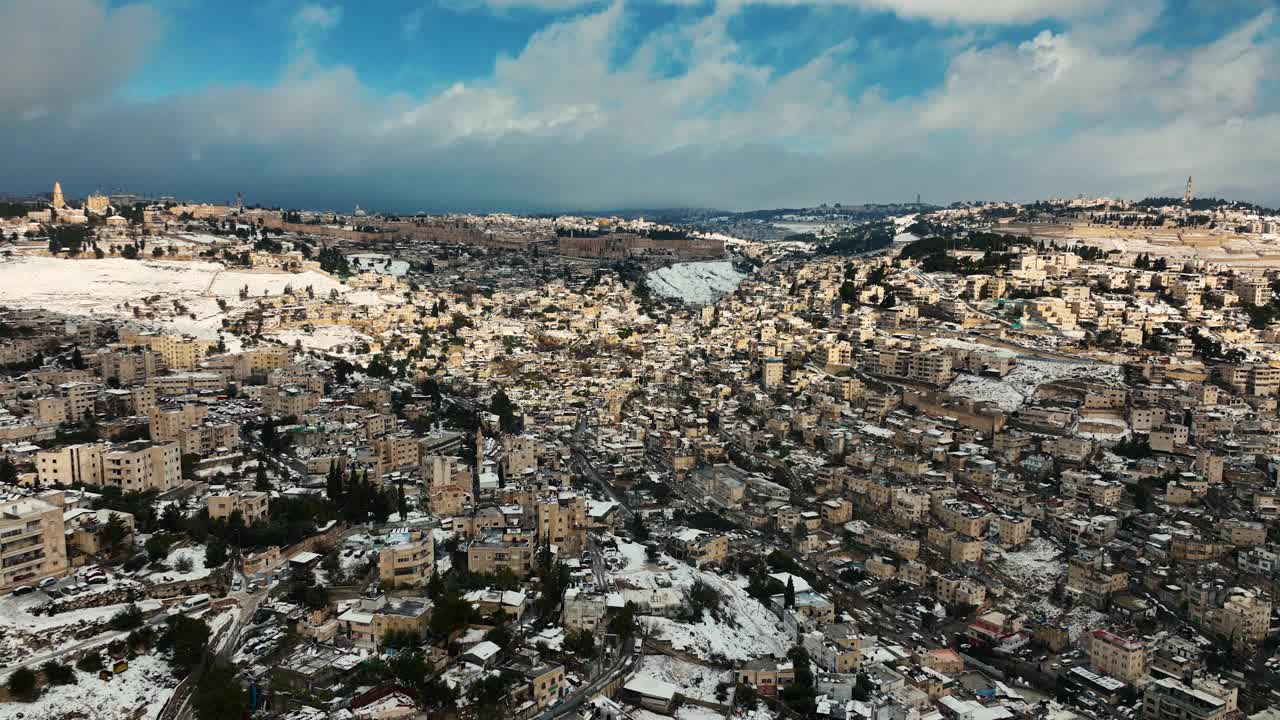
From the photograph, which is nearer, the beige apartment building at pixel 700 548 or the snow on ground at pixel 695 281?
the beige apartment building at pixel 700 548

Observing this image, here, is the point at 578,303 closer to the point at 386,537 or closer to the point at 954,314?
the point at 954,314

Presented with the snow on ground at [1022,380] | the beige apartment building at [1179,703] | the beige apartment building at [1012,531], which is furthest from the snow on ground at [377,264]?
the beige apartment building at [1179,703]

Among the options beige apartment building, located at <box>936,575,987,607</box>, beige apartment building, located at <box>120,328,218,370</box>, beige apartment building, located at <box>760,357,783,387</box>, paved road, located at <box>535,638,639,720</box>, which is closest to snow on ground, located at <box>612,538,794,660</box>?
paved road, located at <box>535,638,639,720</box>

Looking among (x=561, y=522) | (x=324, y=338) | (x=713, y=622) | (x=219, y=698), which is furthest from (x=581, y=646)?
(x=324, y=338)

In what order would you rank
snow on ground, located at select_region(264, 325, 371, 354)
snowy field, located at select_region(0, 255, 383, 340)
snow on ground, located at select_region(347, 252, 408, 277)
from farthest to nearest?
snow on ground, located at select_region(347, 252, 408, 277) < snowy field, located at select_region(0, 255, 383, 340) < snow on ground, located at select_region(264, 325, 371, 354)

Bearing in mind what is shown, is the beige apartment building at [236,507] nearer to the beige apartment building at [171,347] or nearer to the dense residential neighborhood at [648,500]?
the dense residential neighborhood at [648,500]

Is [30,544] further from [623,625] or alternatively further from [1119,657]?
[1119,657]

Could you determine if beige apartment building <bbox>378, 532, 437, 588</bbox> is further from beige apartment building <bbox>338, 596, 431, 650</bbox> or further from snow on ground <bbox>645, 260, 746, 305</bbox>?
snow on ground <bbox>645, 260, 746, 305</bbox>
